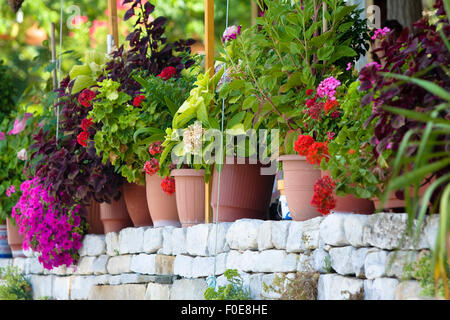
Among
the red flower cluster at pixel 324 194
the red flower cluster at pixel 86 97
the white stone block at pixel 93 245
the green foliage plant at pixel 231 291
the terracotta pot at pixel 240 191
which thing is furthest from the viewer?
the white stone block at pixel 93 245

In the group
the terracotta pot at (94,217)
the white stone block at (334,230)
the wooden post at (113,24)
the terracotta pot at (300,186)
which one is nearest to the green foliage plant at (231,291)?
the terracotta pot at (300,186)

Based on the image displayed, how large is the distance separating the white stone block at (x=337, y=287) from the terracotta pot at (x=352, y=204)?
318mm

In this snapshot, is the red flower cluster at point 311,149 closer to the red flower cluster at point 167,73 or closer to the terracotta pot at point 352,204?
the terracotta pot at point 352,204

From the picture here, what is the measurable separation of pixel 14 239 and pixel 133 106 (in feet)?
6.54

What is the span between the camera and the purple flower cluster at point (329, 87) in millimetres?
3143

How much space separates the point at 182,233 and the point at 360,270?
4.30 feet

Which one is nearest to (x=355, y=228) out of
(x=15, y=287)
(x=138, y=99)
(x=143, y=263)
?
(x=143, y=263)

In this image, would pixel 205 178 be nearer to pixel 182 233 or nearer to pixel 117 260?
pixel 182 233

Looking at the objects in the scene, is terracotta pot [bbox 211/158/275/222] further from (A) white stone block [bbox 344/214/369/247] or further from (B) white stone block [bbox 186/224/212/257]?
(A) white stone block [bbox 344/214/369/247]

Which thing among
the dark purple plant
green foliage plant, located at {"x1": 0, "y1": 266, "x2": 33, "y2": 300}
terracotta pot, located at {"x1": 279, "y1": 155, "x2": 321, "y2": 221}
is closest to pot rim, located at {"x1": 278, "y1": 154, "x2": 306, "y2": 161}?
terracotta pot, located at {"x1": 279, "y1": 155, "x2": 321, "y2": 221}

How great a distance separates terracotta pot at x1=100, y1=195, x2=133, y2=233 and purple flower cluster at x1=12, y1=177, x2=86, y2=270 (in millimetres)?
163
